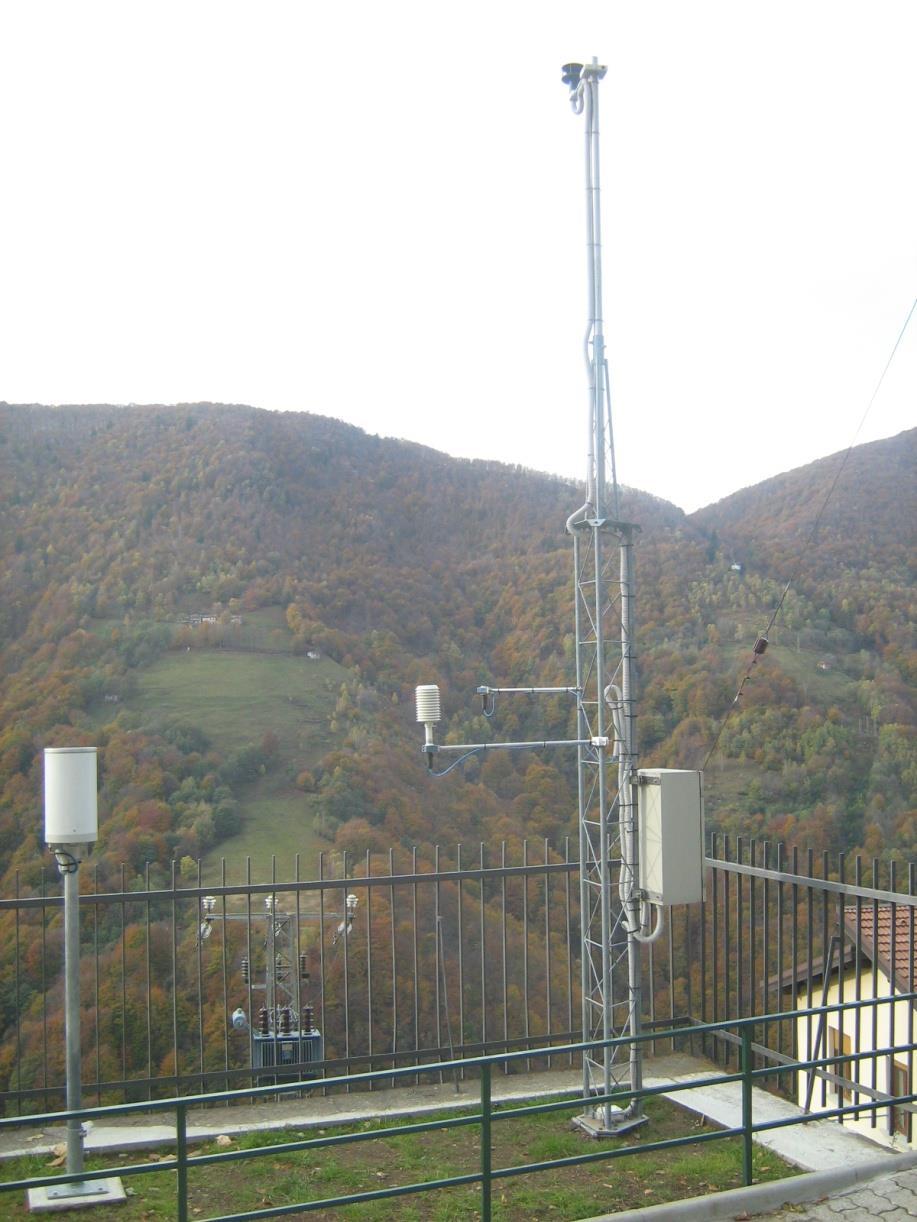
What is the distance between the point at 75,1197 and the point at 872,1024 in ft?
14.7

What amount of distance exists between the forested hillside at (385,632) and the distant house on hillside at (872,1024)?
10434 mm

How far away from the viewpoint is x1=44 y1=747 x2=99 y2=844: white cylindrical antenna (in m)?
5.99

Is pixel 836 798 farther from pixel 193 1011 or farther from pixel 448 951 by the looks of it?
pixel 193 1011

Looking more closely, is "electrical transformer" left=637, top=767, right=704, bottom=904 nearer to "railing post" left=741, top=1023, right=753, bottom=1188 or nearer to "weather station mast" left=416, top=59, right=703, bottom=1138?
"weather station mast" left=416, top=59, right=703, bottom=1138

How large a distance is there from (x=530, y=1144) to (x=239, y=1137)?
71.0 inches

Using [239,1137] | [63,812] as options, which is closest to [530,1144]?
[239,1137]

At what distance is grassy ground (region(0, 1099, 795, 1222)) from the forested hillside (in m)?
15.9

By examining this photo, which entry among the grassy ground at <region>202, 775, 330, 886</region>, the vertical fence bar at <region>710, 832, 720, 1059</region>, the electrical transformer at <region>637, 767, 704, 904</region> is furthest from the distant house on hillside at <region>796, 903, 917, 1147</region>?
the grassy ground at <region>202, 775, 330, 886</region>

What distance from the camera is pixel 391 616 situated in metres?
45.3

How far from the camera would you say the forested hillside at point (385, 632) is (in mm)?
29766

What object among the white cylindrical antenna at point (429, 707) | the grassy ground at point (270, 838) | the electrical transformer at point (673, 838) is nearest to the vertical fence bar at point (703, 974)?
the electrical transformer at point (673, 838)

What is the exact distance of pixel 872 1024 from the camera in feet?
21.3

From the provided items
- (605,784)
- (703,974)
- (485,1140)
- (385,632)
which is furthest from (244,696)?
(485,1140)

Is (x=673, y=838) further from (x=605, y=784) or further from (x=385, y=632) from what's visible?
(x=385, y=632)
